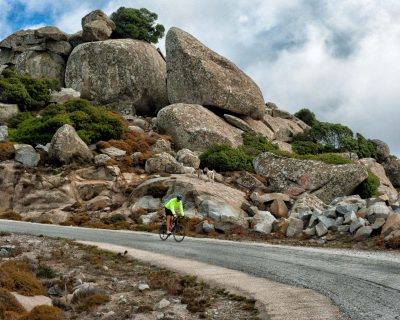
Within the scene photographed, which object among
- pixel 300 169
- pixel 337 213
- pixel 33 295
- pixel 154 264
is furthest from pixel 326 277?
pixel 300 169

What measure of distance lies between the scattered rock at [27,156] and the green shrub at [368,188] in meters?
27.8

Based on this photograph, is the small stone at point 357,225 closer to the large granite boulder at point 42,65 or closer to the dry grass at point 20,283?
the dry grass at point 20,283

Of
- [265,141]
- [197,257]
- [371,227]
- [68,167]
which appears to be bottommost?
[197,257]

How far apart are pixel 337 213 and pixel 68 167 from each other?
2236cm

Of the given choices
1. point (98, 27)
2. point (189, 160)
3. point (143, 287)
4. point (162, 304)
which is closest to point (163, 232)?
point (143, 287)

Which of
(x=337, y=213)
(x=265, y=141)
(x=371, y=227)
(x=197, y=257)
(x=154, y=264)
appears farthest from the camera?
(x=265, y=141)

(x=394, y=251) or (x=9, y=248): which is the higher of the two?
(x=394, y=251)

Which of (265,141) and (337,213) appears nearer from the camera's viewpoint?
(337,213)

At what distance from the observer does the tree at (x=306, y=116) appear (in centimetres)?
7731

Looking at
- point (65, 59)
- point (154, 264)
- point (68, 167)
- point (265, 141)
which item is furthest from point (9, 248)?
point (65, 59)

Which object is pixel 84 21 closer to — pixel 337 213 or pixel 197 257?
pixel 337 213

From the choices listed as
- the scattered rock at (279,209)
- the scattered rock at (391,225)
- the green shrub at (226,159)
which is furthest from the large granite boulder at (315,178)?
the scattered rock at (391,225)

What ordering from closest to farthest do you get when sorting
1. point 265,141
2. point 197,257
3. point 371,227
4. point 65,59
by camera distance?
point 197,257 < point 371,227 < point 265,141 < point 65,59

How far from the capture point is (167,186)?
3594 centimetres
